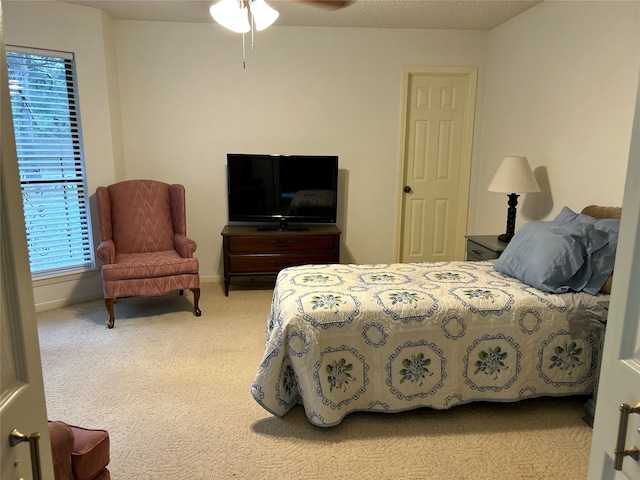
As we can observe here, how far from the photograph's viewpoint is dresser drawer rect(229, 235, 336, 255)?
14.2ft

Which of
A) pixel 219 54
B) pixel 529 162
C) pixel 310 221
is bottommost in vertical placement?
pixel 310 221

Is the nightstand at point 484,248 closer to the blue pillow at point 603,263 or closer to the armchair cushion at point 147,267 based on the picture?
the blue pillow at point 603,263

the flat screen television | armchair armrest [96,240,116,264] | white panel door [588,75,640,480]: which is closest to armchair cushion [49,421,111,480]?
white panel door [588,75,640,480]

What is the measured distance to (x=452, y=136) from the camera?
15.7 feet

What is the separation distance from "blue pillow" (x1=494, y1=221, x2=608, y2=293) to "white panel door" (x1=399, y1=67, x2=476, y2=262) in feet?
7.47

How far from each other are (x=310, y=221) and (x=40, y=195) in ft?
7.89

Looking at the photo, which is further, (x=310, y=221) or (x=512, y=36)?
(x=310, y=221)

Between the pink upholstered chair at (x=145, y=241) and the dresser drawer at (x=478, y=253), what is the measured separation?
7.52 ft

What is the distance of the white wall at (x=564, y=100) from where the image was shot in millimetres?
2912

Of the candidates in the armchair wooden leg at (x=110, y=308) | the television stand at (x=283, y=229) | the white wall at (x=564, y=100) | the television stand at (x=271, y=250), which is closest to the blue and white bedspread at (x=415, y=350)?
the white wall at (x=564, y=100)

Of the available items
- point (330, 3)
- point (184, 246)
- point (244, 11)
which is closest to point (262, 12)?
point (244, 11)

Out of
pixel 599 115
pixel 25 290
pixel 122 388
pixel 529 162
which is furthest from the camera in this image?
pixel 529 162

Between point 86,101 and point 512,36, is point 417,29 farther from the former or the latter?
point 86,101

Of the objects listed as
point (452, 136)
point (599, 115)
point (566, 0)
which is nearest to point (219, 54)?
point (452, 136)
